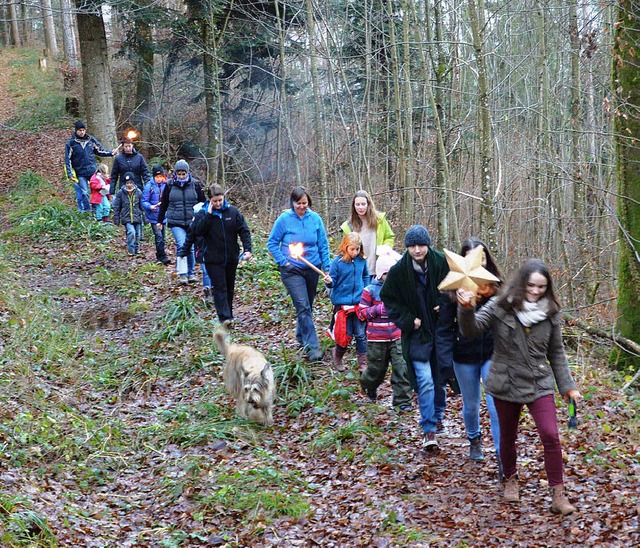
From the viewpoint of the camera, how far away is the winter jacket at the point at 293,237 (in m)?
9.66

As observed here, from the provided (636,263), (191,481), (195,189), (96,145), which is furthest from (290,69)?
(191,481)

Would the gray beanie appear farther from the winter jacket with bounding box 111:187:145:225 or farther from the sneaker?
the winter jacket with bounding box 111:187:145:225

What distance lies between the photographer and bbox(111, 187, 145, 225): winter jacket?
15.9m

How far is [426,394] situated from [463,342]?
772 mm

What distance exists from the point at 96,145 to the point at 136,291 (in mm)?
5943

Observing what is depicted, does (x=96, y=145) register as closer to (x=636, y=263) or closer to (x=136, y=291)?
(x=136, y=291)

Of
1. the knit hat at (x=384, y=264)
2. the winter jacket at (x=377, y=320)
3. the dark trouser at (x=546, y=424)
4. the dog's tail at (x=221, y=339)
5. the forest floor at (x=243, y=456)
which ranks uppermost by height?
the knit hat at (x=384, y=264)

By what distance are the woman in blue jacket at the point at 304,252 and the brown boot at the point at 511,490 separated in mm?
4184

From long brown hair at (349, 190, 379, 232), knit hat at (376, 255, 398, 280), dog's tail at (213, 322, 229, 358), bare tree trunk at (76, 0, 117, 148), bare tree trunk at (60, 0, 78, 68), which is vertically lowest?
dog's tail at (213, 322, 229, 358)

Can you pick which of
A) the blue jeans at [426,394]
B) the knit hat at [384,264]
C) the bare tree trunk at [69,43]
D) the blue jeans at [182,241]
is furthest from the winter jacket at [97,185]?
the bare tree trunk at [69,43]

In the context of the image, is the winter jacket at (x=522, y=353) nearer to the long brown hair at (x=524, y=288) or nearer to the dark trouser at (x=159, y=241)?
the long brown hair at (x=524, y=288)

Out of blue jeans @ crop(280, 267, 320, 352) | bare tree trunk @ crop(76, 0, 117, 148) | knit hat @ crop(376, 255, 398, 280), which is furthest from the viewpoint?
bare tree trunk @ crop(76, 0, 117, 148)

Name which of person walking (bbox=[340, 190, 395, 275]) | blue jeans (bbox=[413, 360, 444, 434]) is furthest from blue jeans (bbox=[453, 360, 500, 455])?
person walking (bbox=[340, 190, 395, 275])

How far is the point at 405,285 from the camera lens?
22.5 feet
